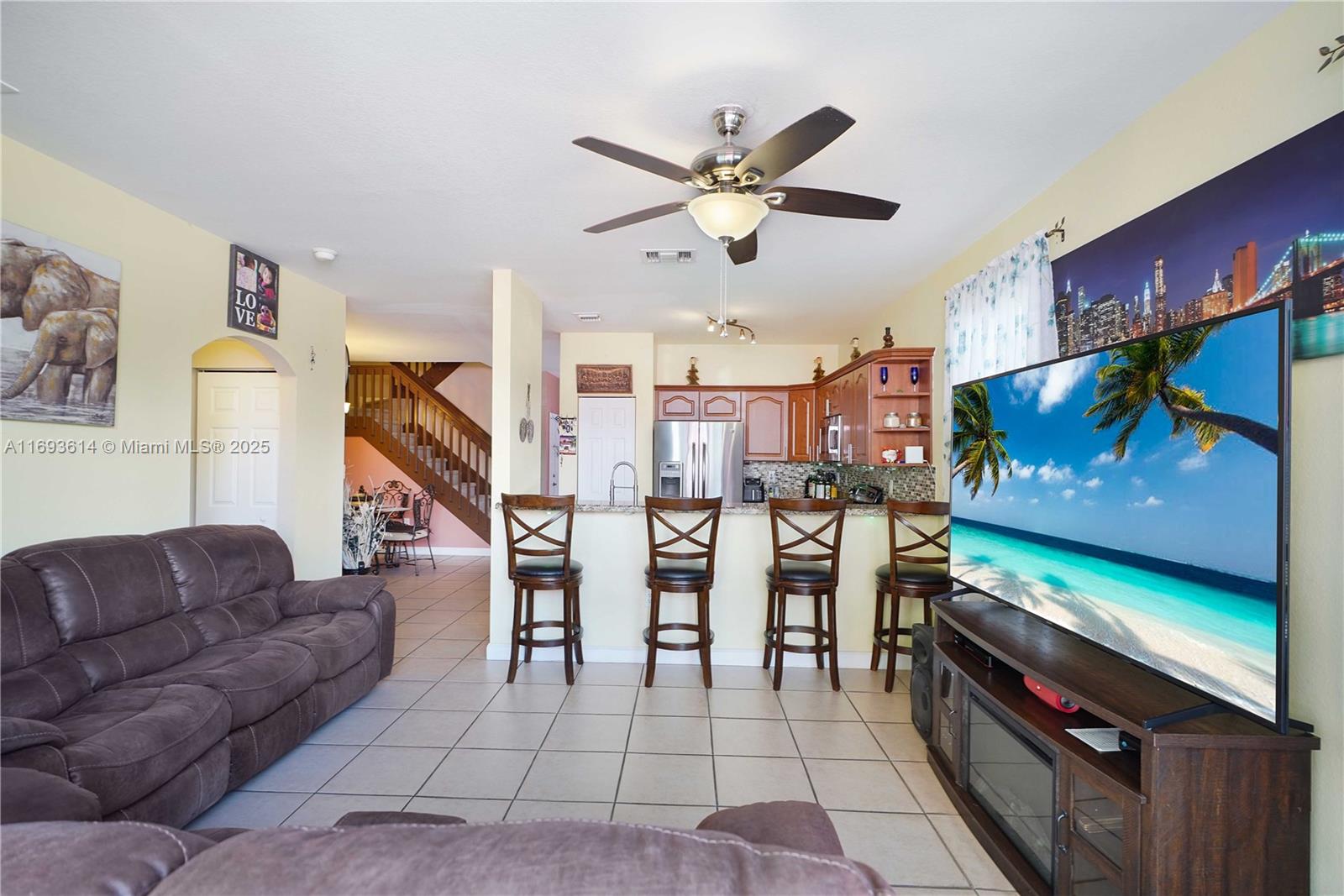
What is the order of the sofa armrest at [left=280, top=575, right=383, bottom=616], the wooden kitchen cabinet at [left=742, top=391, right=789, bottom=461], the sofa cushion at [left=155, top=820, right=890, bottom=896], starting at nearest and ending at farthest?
the sofa cushion at [left=155, top=820, right=890, bottom=896], the sofa armrest at [left=280, top=575, right=383, bottom=616], the wooden kitchen cabinet at [left=742, top=391, right=789, bottom=461]

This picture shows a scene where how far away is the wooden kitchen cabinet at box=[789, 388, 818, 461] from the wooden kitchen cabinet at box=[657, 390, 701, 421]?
3.49 feet

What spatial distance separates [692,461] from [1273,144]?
16.6ft

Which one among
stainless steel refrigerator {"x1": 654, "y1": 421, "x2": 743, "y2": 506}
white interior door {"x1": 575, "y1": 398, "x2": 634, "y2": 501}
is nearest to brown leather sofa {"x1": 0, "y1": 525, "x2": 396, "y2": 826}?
white interior door {"x1": 575, "y1": 398, "x2": 634, "y2": 501}

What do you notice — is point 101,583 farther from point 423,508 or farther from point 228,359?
point 423,508

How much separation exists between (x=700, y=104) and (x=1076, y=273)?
5.80 ft

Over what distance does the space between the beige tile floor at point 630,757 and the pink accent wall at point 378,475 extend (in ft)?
15.2

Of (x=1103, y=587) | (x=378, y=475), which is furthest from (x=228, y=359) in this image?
(x=1103, y=587)

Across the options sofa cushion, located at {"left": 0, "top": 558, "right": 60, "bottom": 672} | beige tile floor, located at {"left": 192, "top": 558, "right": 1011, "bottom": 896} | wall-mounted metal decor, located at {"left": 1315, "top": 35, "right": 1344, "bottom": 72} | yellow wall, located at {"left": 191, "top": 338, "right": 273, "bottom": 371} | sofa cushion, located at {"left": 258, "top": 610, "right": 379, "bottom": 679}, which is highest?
wall-mounted metal decor, located at {"left": 1315, "top": 35, "right": 1344, "bottom": 72}

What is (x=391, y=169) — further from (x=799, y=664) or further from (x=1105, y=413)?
(x=799, y=664)

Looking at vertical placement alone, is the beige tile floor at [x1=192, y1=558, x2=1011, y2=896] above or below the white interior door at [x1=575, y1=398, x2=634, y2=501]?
below

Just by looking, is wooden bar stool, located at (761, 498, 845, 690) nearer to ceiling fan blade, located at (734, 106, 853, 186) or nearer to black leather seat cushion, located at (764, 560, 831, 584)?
black leather seat cushion, located at (764, 560, 831, 584)

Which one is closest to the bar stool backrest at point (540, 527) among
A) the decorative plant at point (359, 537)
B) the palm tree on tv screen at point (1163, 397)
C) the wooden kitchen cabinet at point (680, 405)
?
the palm tree on tv screen at point (1163, 397)

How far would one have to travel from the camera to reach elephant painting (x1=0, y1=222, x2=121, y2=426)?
2.37 meters

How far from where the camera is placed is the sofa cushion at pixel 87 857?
54cm
